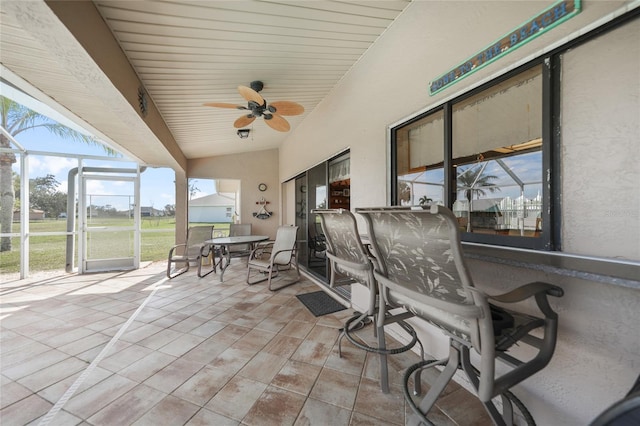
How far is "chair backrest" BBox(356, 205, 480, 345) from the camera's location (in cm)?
86

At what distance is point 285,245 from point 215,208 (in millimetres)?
4554

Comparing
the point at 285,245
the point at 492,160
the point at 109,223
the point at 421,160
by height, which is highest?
the point at 421,160

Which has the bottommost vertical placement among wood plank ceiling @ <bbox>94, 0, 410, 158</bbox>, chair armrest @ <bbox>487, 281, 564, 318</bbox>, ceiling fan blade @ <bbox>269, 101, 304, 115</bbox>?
chair armrest @ <bbox>487, 281, 564, 318</bbox>

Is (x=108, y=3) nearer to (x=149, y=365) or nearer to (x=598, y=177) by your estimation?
(x=149, y=365)

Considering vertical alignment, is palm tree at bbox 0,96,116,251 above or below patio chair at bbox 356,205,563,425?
above

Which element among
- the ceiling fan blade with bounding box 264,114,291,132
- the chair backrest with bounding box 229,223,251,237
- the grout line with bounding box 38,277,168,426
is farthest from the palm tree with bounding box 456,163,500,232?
the chair backrest with bounding box 229,223,251,237

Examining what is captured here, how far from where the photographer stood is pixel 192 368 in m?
1.96

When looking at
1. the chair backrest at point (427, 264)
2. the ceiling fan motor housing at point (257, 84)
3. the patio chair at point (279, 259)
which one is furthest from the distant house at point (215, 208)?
the chair backrest at point (427, 264)

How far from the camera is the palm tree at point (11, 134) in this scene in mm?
4746

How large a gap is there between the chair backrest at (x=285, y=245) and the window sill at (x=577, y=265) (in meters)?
3.33

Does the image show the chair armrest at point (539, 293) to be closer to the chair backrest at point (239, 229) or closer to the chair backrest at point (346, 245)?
the chair backrest at point (346, 245)

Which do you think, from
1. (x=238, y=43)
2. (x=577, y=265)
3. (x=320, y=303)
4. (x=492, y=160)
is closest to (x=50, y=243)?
(x=320, y=303)

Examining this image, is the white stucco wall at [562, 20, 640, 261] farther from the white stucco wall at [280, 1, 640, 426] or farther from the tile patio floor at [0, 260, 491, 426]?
the tile patio floor at [0, 260, 491, 426]

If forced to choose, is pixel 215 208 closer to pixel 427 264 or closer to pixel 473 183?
pixel 473 183
